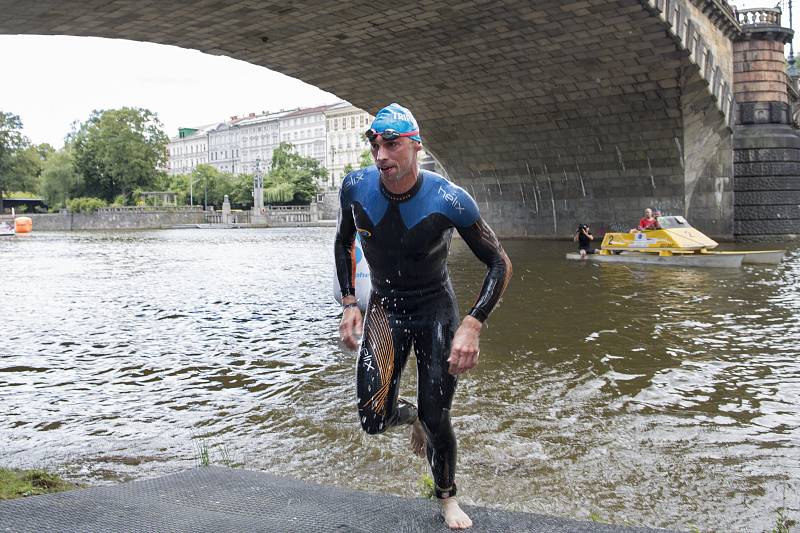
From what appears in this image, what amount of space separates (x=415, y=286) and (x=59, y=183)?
103477 millimetres

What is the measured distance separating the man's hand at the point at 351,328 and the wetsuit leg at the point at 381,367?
63 mm

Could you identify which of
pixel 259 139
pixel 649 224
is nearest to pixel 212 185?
pixel 259 139

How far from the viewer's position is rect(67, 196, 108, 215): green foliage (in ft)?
298

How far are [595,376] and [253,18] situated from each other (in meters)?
15.9

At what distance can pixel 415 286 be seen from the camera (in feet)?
12.0

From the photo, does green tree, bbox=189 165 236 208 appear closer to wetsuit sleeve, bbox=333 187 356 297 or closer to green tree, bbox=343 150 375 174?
Result: green tree, bbox=343 150 375 174

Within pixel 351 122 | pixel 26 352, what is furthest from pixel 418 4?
pixel 351 122

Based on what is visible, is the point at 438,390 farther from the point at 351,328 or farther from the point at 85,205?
the point at 85,205

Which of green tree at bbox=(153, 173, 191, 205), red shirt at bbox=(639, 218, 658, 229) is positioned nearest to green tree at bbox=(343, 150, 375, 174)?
green tree at bbox=(153, 173, 191, 205)

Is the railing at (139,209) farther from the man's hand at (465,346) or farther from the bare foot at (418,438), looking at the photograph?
the man's hand at (465,346)

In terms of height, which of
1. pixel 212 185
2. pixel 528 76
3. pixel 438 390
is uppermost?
pixel 212 185

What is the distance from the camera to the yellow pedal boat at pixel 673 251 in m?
19.2

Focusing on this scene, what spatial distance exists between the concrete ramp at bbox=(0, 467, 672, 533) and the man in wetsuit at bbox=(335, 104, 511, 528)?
26 cm

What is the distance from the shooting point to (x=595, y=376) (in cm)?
755
